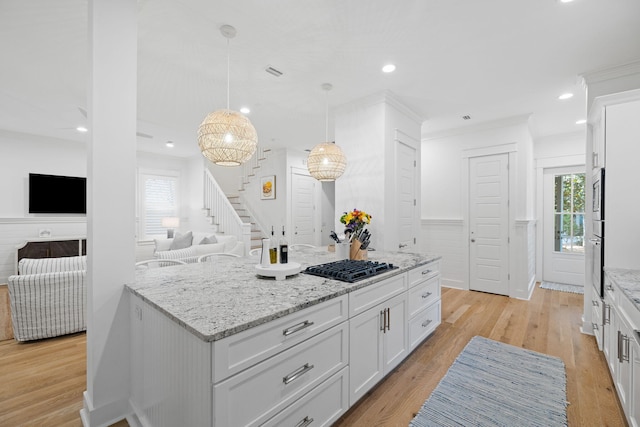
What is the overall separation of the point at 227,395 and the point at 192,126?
4938mm

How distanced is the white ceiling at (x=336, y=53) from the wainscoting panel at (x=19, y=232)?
7.17ft

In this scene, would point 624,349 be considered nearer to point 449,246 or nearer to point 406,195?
point 406,195

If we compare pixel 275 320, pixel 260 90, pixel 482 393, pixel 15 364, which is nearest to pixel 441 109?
pixel 260 90

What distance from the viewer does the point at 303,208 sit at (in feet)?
22.8

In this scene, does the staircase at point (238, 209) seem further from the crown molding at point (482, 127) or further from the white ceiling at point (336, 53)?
the crown molding at point (482, 127)

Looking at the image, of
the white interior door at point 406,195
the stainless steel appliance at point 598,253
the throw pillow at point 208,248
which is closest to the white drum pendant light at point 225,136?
the white interior door at point 406,195

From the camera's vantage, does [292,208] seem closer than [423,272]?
No

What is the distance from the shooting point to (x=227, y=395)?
3.70 ft

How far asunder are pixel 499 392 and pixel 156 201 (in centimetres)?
772

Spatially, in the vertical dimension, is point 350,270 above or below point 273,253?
below

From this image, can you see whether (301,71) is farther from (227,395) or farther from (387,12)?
(227,395)

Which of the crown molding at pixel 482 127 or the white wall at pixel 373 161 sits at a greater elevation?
the crown molding at pixel 482 127

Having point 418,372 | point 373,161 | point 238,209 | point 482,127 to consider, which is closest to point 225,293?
point 418,372

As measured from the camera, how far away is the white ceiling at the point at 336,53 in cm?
214
